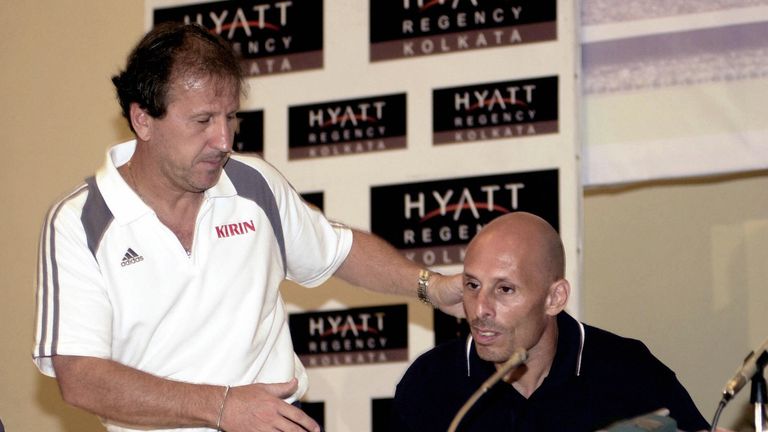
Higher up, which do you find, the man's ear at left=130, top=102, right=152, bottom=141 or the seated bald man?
the man's ear at left=130, top=102, right=152, bottom=141

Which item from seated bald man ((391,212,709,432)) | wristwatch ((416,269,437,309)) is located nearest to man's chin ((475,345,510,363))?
seated bald man ((391,212,709,432))

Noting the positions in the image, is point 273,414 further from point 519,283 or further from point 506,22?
point 506,22

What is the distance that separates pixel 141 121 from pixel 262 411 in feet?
2.85

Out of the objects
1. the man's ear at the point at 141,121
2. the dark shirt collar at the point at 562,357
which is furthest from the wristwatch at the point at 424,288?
the man's ear at the point at 141,121

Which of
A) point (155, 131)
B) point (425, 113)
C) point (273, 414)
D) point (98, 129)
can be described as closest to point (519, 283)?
point (273, 414)

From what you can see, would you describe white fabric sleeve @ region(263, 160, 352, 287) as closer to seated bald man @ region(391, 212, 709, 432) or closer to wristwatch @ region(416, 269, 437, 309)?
wristwatch @ region(416, 269, 437, 309)

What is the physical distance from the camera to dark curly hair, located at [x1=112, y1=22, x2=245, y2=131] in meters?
3.04

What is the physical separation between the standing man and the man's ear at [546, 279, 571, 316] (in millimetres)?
246

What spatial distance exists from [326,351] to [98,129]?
1.49m

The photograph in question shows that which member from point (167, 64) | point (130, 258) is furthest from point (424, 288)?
point (167, 64)

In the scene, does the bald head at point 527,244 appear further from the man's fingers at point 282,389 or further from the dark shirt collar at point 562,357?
the man's fingers at point 282,389

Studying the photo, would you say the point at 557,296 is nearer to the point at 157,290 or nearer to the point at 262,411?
the point at 262,411

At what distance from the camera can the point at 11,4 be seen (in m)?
5.31

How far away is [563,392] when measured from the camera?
10.2 feet
